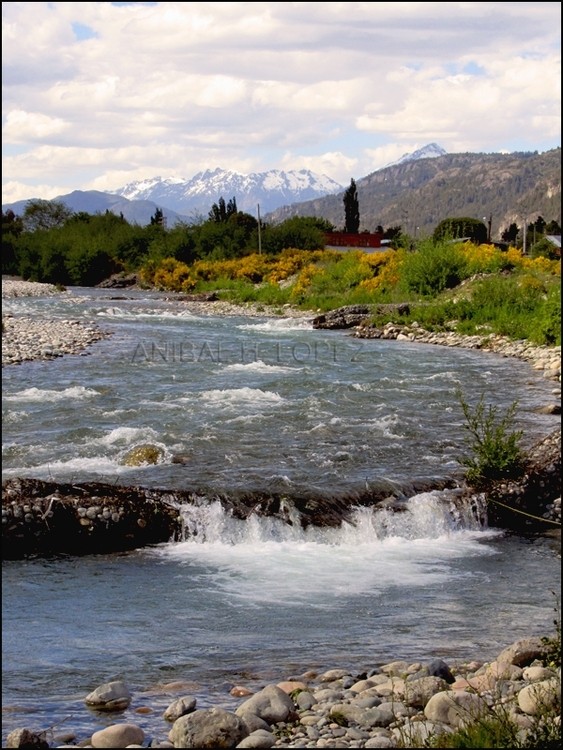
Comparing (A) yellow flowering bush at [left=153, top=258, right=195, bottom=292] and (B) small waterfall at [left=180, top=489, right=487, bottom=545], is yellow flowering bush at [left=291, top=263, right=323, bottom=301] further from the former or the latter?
(B) small waterfall at [left=180, top=489, right=487, bottom=545]

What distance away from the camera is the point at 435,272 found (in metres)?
27.7

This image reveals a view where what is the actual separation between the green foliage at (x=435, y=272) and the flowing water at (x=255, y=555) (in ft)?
37.6

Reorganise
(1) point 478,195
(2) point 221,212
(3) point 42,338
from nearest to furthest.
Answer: (3) point 42,338 → (2) point 221,212 → (1) point 478,195

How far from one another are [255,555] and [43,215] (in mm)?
73406

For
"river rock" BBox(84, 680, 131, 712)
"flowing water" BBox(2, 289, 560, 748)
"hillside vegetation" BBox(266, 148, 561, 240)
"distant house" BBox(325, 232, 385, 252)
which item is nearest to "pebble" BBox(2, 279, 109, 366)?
"flowing water" BBox(2, 289, 560, 748)

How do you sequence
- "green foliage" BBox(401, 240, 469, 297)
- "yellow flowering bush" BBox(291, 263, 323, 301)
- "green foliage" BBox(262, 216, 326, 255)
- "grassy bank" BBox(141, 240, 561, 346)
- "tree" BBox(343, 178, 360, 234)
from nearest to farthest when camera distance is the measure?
"grassy bank" BBox(141, 240, 561, 346), "green foliage" BBox(401, 240, 469, 297), "yellow flowering bush" BBox(291, 263, 323, 301), "green foliage" BBox(262, 216, 326, 255), "tree" BBox(343, 178, 360, 234)

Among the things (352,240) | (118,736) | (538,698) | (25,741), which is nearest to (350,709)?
(538,698)

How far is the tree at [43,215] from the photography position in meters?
76.9

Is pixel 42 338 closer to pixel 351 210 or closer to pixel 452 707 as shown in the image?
pixel 452 707

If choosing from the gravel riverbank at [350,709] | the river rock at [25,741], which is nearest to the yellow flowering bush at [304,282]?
the gravel riverbank at [350,709]

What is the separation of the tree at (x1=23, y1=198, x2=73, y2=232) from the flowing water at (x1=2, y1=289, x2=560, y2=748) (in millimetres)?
63749

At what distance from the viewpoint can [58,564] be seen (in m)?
7.49

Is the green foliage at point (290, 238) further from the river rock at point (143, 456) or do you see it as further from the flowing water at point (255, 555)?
the river rock at point (143, 456)

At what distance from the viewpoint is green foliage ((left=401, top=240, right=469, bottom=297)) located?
27.5m
